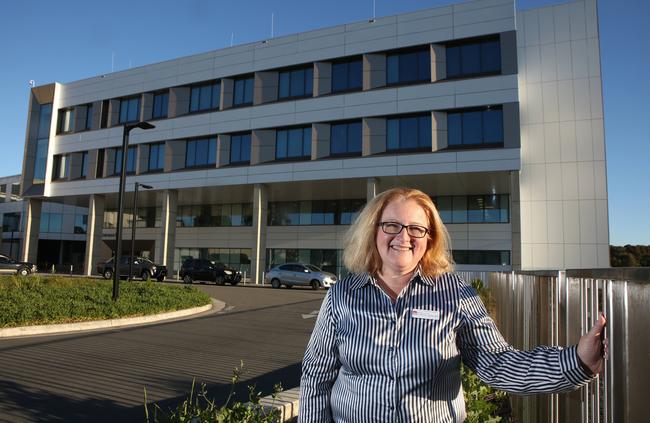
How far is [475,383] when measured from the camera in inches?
183

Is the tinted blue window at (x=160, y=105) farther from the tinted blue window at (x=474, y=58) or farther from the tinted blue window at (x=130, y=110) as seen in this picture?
the tinted blue window at (x=474, y=58)

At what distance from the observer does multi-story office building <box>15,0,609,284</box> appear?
1110 inches

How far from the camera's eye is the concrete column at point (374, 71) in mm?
30422

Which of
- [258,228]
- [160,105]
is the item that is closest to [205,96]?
[160,105]

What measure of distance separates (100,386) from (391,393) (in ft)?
16.5

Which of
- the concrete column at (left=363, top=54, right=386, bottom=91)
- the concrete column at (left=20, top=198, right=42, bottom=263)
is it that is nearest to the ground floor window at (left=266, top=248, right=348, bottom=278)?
the concrete column at (left=363, top=54, right=386, bottom=91)

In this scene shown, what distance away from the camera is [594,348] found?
5.42 feet

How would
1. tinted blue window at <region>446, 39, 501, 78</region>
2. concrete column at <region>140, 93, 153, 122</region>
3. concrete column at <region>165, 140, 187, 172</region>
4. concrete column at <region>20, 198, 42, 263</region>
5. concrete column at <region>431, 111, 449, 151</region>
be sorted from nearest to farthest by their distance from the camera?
tinted blue window at <region>446, 39, 501, 78</region> → concrete column at <region>431, 111, 449, 151</region> → concrete column at <region>165, 140, 187, 172</region> → concrete column at <region>140, 93, 153, 122</region> → concrete column at <region>20, 198, 42, 263</region>

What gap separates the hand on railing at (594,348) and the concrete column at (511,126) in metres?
27.0

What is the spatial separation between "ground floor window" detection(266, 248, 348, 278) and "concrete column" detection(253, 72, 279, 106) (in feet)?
37.6

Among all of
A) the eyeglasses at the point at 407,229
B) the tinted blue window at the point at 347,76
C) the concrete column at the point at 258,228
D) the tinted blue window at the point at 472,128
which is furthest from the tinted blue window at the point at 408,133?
the eyeglasses at the point at 407,229

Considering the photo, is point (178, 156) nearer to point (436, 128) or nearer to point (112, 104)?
point (112, 104)

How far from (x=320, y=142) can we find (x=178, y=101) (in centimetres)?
1262

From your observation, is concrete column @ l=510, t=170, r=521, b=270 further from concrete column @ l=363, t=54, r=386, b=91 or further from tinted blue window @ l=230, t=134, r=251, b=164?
tinted blue window @ l=230, t=134, r=251, b=164
